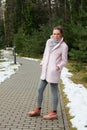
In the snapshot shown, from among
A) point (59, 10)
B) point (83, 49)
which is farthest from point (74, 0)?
point (83, 49)

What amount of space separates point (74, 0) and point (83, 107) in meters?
31.2

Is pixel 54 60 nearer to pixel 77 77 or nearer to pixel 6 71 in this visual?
pixel 77 77

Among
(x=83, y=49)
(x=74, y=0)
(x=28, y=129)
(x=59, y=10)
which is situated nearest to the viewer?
(x=28, y=129)

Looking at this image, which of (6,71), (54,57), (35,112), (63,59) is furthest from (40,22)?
(63,59)

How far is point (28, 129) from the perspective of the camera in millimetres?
6535

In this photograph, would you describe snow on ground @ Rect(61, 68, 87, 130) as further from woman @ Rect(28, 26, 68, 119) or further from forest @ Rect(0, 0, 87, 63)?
A: forest @ Rect(0, 0, 87, 63)

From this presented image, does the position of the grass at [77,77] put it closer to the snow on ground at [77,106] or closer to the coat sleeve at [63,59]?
the snow on ground at [77,106]

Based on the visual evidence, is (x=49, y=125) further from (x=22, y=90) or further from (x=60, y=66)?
(x=22, y=90)

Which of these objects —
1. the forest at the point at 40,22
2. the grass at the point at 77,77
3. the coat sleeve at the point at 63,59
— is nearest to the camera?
the coat sleeve at the point at 63,59

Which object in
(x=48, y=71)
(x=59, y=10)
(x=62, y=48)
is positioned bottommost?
(x=59, y=10)

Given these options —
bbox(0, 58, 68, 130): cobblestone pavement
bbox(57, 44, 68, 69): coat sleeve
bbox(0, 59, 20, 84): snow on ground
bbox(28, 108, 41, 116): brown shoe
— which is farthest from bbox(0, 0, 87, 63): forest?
bbox(57, 44, 68, 69): coat sleeve

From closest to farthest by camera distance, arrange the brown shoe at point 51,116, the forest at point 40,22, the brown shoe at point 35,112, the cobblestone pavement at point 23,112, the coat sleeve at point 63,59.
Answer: the cobblestone pavement at point 23,112 → the coat sleeve at point 63,59 → the brown shoe at point 51,116 → the brown shoe at point 35,112 → the forest at point 40,22

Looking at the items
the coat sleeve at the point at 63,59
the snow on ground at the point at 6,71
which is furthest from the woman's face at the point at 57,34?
the snow on ground at the point at 6,71

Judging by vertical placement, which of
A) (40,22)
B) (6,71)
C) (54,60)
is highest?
(54,60)
